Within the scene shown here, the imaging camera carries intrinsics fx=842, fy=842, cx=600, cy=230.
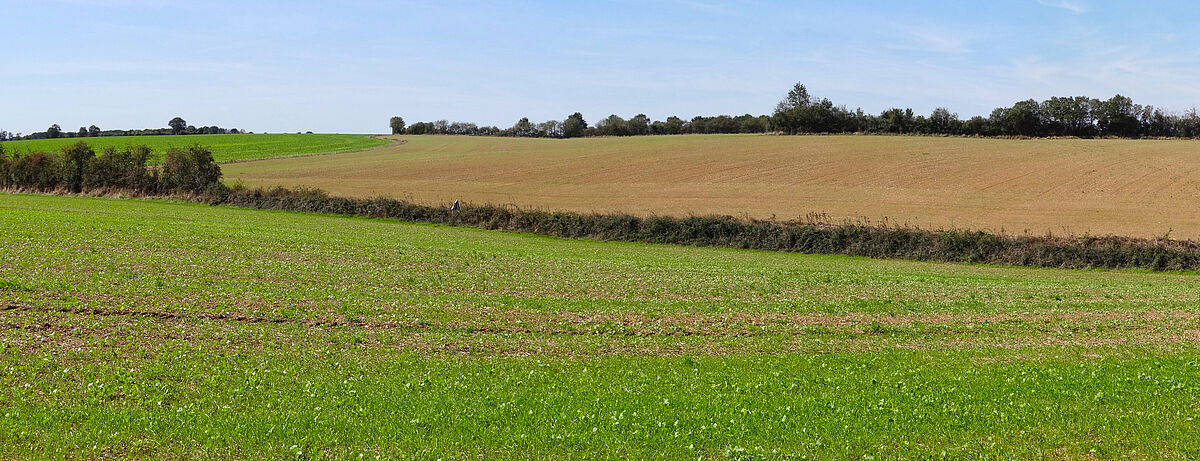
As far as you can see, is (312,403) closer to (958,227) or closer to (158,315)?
(158,315)

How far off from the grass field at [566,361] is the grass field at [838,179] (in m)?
24.0

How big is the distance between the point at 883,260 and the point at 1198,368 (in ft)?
86.6

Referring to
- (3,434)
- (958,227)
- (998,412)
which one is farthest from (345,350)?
(958,227)

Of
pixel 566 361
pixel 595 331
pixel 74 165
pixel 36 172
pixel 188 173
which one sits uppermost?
pixel 74 165

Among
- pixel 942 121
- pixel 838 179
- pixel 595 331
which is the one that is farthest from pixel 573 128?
pixel 595 331

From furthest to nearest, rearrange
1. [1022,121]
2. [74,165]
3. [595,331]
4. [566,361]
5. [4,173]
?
1. [1022,121]
2. [4,173]
3. [74,165]
4. [595,331]
5. [566,361]

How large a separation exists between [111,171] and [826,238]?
2242 inches

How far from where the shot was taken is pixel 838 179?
7088cm

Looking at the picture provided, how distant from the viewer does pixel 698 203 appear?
59.8m

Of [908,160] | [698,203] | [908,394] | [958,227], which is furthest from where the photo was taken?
[908,160]

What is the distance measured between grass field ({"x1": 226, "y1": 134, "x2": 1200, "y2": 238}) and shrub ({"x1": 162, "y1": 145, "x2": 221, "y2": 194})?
920 cm

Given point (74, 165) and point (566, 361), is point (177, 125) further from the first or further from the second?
point (566, 361)

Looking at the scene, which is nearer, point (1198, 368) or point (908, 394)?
point (908, 394)

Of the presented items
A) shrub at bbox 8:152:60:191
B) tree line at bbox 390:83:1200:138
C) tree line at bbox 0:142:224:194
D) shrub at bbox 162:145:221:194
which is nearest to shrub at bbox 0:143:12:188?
tree line at bbox 0:142:224:194
